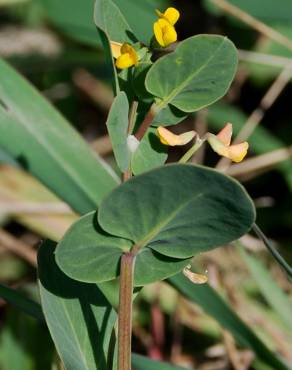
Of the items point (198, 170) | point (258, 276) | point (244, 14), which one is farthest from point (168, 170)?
point (244, 14)

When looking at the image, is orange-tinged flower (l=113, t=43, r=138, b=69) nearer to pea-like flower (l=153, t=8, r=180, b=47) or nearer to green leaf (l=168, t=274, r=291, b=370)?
pea-like flower (l=153, t=8, r=180, b=47)

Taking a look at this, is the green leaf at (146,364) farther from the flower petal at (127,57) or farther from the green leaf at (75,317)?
the flower petal at (127,57)

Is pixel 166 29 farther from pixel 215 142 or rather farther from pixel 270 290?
pixel 270 290

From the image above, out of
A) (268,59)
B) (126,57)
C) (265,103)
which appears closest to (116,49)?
(126,57)

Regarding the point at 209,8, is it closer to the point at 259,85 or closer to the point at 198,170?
the point at 259,85


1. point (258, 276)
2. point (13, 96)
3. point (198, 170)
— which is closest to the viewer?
point (198, 170)

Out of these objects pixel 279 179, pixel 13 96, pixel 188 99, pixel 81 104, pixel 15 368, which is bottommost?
pixel 279 179

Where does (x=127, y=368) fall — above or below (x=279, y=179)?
above
